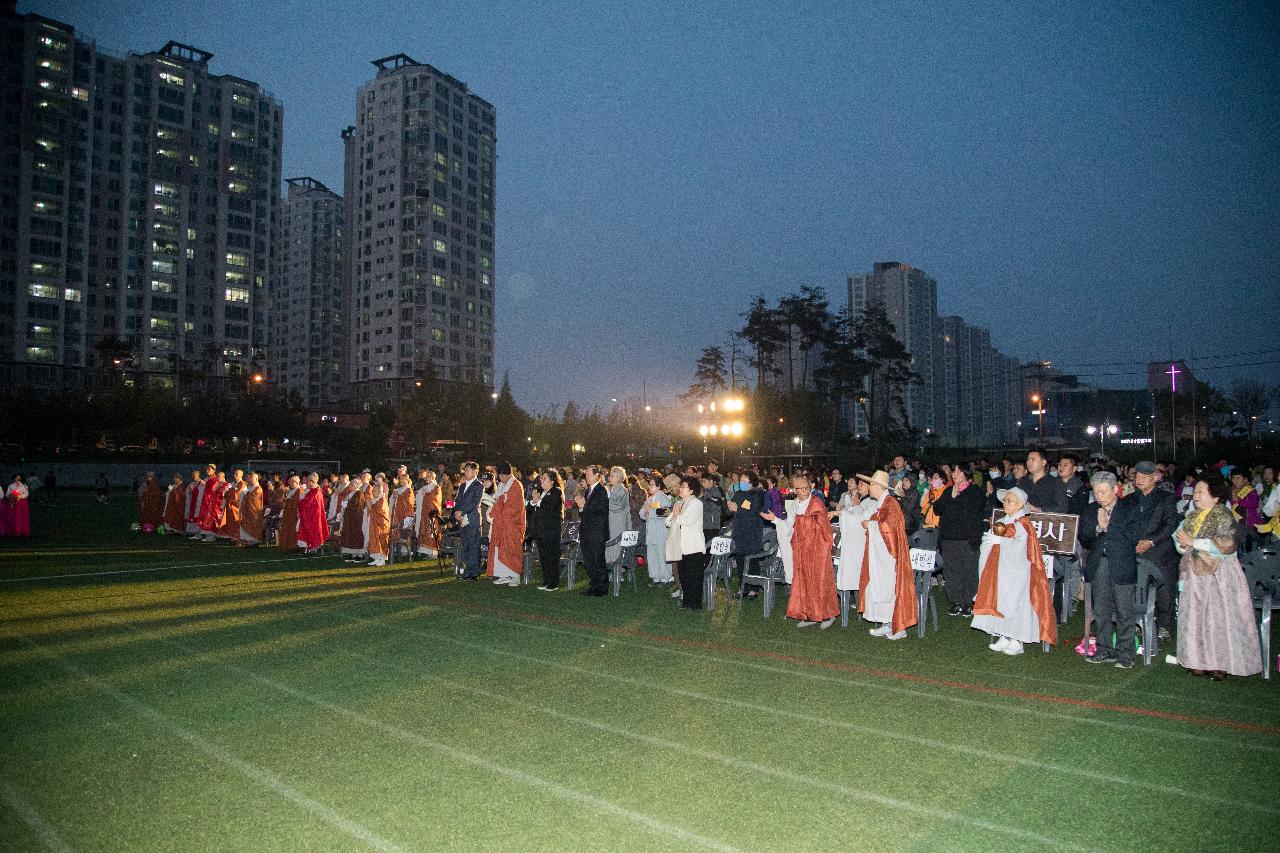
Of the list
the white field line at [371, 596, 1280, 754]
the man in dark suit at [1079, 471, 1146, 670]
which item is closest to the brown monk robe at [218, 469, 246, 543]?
the white field line at [371, 596, 1280, 754]

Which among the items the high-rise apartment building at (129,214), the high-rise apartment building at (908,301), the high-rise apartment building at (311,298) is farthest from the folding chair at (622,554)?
the high-rise apartment building at (311,298)

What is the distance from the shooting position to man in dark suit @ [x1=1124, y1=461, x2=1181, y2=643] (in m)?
7.81

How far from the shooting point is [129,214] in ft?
305

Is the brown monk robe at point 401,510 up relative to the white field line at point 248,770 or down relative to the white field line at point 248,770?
up

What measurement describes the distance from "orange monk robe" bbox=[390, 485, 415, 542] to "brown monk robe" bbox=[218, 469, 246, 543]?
Answer: 5995 millimetres

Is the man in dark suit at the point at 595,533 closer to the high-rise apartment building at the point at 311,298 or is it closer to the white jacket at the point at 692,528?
the white jacket at the point at 692,528

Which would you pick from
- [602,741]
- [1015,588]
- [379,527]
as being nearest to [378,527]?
[379,527]

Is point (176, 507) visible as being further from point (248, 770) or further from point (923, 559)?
point (923, 559)

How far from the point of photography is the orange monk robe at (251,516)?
64.5ft

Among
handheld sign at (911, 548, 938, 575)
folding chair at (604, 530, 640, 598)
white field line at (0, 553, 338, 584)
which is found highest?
handheld sign at (911, 548, 938, 575)

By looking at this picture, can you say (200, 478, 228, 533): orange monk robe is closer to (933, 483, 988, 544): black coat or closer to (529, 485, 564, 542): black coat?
(529, 485, 564, 542): black coat

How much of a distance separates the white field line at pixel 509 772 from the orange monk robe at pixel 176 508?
57.6ft

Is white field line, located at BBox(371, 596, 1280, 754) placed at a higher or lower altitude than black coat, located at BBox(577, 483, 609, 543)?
lower

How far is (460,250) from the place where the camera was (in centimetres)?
10475
